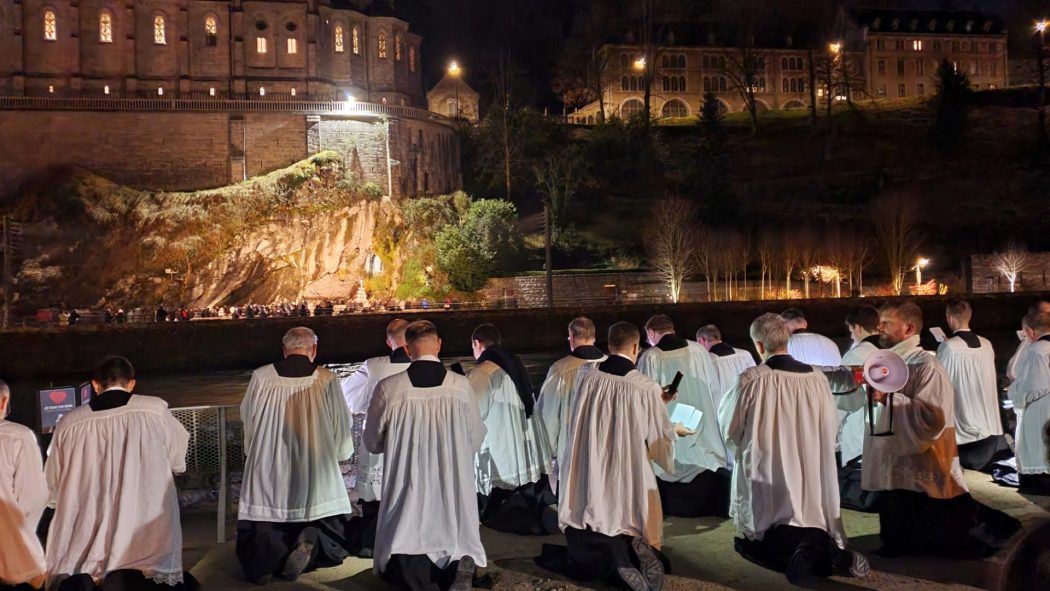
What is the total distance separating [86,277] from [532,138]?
33.7 meters

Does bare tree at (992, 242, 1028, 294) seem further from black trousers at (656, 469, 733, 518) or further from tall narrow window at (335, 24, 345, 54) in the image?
black trousers at (656, 469, 733, 518)

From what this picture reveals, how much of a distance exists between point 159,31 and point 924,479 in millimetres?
62318

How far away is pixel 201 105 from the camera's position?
55250mm

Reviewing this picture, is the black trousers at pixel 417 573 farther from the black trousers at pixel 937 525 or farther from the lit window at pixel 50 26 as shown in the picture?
the lit window at pixel 50 26

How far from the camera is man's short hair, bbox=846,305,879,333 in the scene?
28.1 ft

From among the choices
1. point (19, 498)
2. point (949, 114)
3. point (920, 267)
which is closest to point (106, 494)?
point (19, 498)

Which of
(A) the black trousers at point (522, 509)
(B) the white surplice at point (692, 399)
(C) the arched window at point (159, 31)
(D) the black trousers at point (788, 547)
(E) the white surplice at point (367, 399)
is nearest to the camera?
(D) the black trousers at point (788, 547)

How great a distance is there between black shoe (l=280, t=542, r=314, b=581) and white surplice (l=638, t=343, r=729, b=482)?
384 cm

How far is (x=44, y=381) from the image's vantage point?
3309 cm

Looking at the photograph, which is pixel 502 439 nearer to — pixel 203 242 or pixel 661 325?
pixel 661 325

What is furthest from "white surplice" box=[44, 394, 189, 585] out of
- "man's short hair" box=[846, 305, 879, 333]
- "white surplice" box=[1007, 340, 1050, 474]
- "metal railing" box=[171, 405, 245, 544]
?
"white surplice" box=[1007, 340, 1050, 474]

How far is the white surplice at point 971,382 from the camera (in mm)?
9133

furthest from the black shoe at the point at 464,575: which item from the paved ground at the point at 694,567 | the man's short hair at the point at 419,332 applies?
the man's short hair at the point at 419,332

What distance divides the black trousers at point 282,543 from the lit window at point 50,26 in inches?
2400
